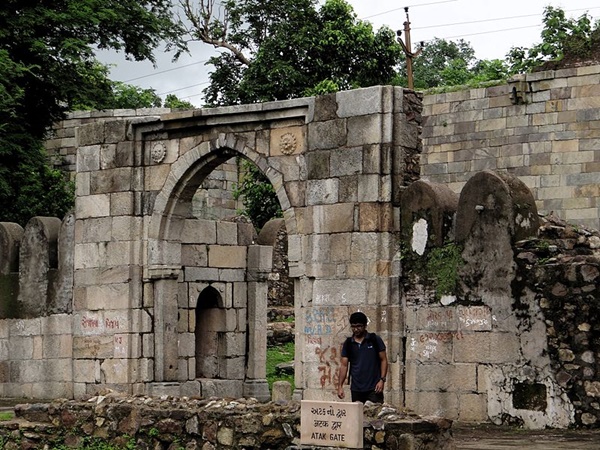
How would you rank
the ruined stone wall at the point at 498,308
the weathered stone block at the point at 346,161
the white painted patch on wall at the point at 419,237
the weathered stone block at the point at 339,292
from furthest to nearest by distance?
the weathered stone block at the point at 346,161 → the weathered stone block at the point at 339,292 → the white painted patch on wall at the point at 419,237 → the ruined stone wall at the point at 498,308

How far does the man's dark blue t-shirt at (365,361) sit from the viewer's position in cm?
1265

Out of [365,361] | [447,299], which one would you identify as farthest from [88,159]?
[365,361]

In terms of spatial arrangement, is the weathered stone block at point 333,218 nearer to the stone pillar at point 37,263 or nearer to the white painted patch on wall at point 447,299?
the white painted patch on wall at point 447,299

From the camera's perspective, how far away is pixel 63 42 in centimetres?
2536

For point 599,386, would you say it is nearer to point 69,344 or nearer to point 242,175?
point 69,344

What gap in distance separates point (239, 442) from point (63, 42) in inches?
594

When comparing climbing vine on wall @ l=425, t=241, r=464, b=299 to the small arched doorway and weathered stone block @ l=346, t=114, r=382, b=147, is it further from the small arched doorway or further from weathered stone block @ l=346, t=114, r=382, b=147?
the small arched doorway

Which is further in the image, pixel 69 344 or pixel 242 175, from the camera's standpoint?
pixel 242 175

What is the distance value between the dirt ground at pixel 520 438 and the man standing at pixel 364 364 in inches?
39.9

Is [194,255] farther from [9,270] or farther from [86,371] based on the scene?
[9,270]

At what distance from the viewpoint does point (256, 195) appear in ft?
94.3

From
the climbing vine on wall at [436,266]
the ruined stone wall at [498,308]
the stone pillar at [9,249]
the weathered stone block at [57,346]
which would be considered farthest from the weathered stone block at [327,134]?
the stone pillar at [9,249]

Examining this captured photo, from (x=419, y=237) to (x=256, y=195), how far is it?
42.0ft

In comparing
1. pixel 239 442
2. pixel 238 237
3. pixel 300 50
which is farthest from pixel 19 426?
pixel 300 50
